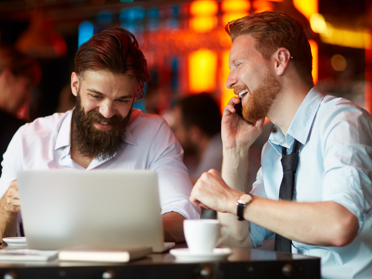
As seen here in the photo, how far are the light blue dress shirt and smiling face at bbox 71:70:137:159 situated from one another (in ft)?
2.05

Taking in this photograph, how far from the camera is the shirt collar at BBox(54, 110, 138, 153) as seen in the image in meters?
1.99

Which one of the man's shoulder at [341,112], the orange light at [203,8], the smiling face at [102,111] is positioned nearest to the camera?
the man's shoulder at [341,112]

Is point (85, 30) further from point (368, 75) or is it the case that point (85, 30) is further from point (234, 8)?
point (368, 75)

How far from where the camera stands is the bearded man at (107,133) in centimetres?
191

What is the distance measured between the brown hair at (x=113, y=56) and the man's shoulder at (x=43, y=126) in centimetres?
24

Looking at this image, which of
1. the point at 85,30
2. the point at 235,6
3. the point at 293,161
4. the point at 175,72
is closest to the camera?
the point at 293,161

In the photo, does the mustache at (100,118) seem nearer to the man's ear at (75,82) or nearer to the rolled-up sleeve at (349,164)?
the man's ear at (75,82)

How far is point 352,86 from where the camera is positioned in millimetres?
5562

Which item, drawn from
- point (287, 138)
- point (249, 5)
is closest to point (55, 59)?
point (249, 5)

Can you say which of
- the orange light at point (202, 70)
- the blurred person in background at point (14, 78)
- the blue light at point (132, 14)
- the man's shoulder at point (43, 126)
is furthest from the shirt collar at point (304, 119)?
the blue light at point (132, 14)

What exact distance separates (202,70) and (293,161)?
4290 mm

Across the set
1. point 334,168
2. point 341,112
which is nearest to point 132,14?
A: point 341,112

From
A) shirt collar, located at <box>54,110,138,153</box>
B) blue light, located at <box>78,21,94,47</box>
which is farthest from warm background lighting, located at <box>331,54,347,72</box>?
shirt collar, located at <box>54,110,138,153</box>

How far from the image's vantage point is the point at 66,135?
6.59 ft
